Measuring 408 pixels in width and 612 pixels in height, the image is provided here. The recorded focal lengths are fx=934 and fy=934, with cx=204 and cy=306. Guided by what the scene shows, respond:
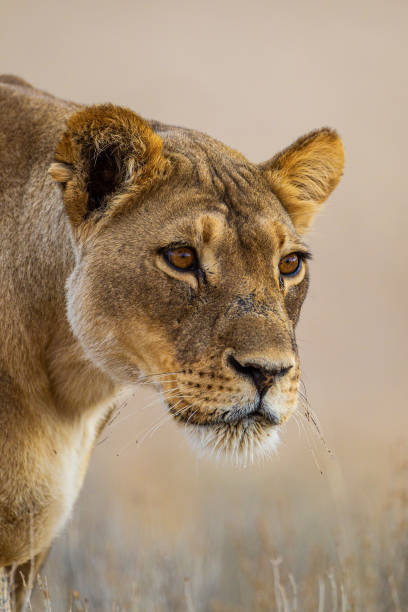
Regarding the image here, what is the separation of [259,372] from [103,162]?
101 cm

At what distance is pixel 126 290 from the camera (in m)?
3.37

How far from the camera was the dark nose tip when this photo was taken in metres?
3.11

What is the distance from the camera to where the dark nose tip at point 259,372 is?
3.11m

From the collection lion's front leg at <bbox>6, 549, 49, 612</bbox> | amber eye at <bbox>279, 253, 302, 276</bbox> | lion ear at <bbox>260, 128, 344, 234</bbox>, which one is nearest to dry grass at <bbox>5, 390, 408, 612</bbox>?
lion's front leg at <bbox>6, 549, 49, 612</bbox>

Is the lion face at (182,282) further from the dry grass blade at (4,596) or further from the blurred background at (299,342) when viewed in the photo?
the dry grass blade at (4,596)

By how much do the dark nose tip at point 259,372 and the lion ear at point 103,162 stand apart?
2.59 feet

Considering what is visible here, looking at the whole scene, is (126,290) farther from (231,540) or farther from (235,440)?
(231,540)

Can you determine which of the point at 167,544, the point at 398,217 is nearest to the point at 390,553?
the point at 167,544

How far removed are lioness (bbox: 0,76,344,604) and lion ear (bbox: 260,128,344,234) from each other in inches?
0.5

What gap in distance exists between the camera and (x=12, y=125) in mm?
3832

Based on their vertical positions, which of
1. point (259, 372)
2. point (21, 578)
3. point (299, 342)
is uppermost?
point (259, 372)

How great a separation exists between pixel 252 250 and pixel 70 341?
0.82 m

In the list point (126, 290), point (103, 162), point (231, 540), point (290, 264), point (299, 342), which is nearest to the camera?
point (126, 290)

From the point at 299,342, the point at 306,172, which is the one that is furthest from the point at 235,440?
the point at 299,342
